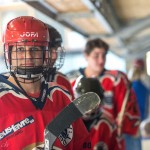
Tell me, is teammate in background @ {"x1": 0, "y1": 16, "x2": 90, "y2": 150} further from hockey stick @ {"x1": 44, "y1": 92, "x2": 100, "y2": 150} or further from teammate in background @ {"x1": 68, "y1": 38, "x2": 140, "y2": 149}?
teammate in background @ {"x1": 68, "y1": 38, "x2": 140, "y2": 149}

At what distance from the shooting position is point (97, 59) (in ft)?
10.7

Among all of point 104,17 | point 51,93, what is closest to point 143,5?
point 104,17

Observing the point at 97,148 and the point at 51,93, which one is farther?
the point at 97,148

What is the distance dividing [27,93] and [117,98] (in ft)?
5.99

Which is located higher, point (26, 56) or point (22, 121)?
point (26, 56)

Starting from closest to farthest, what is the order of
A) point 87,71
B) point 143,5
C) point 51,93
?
point 51,93
point 87,71
point 143,5

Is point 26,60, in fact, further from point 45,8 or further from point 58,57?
point 45,8

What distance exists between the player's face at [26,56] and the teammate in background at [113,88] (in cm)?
157

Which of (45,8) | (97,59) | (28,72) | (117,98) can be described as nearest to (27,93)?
(28,72)

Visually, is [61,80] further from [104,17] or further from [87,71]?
[104,17]

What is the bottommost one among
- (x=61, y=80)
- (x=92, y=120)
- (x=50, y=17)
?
(x=92, y=120)

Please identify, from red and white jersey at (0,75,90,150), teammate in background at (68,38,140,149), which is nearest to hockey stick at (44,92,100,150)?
red and white jersey at (0,75,90,150)

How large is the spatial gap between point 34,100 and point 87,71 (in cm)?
165

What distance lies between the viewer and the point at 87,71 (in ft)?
10.5
